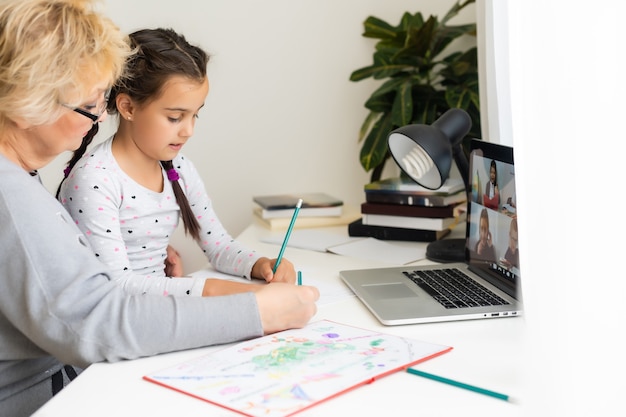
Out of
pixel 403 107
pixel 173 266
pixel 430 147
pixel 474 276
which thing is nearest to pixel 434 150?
pixel 430 147

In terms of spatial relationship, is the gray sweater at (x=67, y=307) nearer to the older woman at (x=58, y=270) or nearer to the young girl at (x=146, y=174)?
the older woman at (x=58, y=270)

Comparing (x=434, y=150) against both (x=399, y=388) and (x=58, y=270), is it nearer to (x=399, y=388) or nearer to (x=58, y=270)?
(x=399, y=388)

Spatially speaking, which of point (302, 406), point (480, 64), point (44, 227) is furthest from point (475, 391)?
point (480, 64)

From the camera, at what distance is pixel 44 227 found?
99 centimetres

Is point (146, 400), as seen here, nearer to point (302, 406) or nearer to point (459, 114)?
point (302, 406)

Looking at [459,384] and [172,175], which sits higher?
[172,175]

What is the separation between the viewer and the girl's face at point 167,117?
4.86 feet

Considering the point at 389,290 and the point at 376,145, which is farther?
the point at 376,145

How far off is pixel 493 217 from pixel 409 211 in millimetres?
496

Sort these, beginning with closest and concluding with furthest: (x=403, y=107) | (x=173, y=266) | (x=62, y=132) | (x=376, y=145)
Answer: (x=62, y=132), (x=173, y=266), (x=403, y=107), (x=376, y=145)

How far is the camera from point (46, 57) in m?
1.01

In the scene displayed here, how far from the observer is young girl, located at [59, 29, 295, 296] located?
138 centimetres

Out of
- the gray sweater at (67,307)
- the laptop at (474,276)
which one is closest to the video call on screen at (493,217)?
the laptop at (474,276)

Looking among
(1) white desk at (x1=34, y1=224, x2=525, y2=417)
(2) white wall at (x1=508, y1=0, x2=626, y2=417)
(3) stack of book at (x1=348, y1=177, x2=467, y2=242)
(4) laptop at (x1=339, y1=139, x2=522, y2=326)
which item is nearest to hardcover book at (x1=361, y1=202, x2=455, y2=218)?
(3) stack of book at (x1=348, y1=177, x2=467, y2=242)
